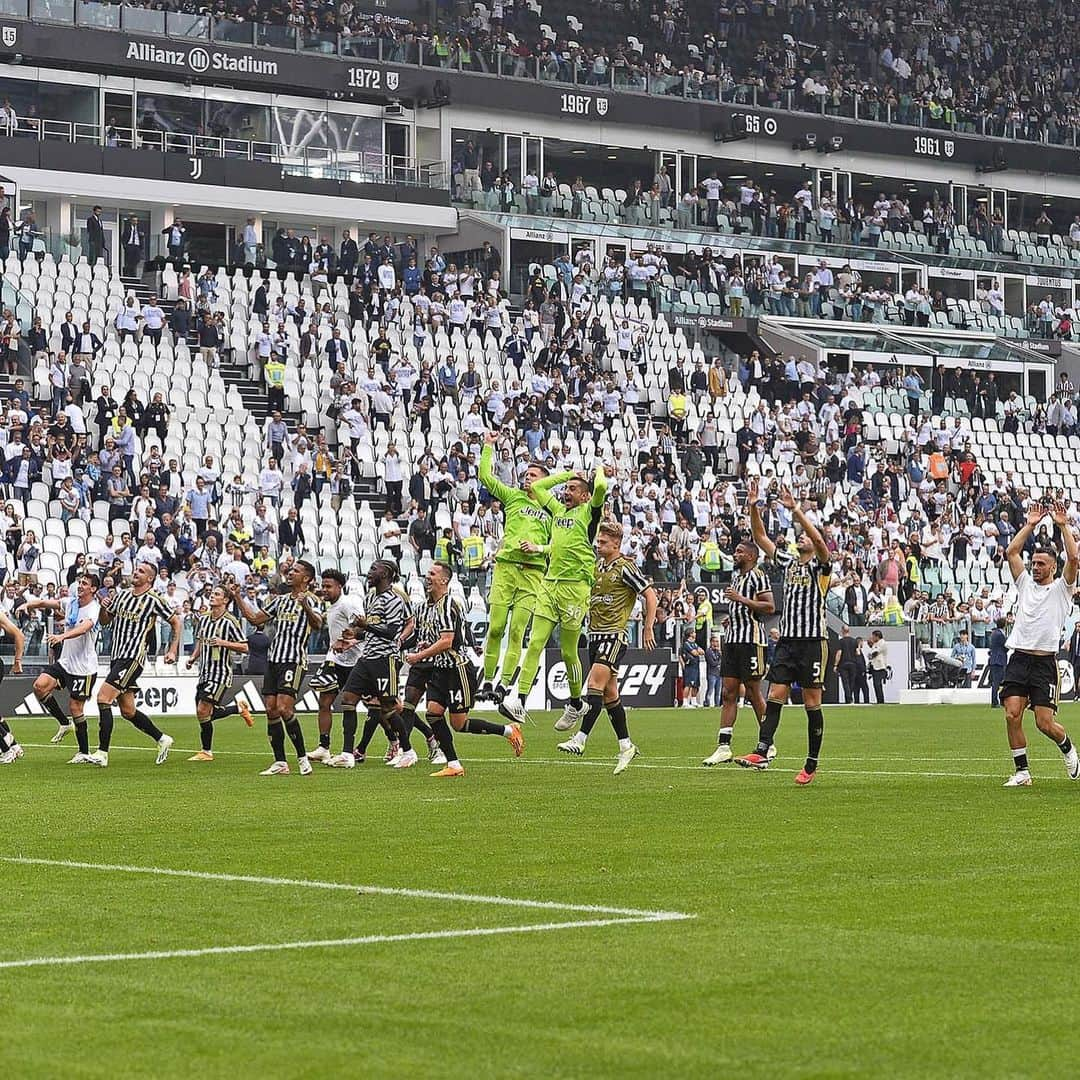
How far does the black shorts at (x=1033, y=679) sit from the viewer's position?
693 inches

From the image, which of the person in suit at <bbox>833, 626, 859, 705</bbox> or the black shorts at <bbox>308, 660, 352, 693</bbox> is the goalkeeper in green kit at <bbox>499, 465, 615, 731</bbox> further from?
the person in suit at <bbox>833, 626, 859, 705</bbox>

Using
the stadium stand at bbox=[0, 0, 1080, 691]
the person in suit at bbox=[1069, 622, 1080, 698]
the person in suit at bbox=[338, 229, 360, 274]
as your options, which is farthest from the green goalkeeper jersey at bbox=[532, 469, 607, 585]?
the person in suit at bbox=[338, 229, 360, 274]

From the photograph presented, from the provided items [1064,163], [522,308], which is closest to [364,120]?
[522,308]

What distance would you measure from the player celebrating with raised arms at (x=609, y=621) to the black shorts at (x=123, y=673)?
5.34m

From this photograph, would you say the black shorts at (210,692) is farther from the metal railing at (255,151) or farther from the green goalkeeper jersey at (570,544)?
the metal railing at (255,151)

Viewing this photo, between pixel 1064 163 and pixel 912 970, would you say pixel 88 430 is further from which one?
pixel 1064 163

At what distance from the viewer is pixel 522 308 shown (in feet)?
179

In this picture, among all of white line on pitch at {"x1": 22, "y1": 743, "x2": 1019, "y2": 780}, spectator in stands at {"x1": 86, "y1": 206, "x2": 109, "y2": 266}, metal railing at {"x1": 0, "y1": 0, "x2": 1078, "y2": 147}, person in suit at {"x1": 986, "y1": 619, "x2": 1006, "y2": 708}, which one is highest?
metal railing at {"x1": 0, "y1": 0, "x2": 1078, "y2": 147}

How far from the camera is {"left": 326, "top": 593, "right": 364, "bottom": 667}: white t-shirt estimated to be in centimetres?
2183

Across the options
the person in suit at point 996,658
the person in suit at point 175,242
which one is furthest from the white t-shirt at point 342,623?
the person in suit at point 175,242

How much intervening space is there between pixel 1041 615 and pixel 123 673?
10.6 meters

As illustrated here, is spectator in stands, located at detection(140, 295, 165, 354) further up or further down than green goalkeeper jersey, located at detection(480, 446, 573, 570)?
further up

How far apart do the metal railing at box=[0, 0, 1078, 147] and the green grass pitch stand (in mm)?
38966

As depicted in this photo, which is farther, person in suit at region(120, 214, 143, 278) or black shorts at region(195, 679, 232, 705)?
person in suit at region(120, 214, 143, 278)
